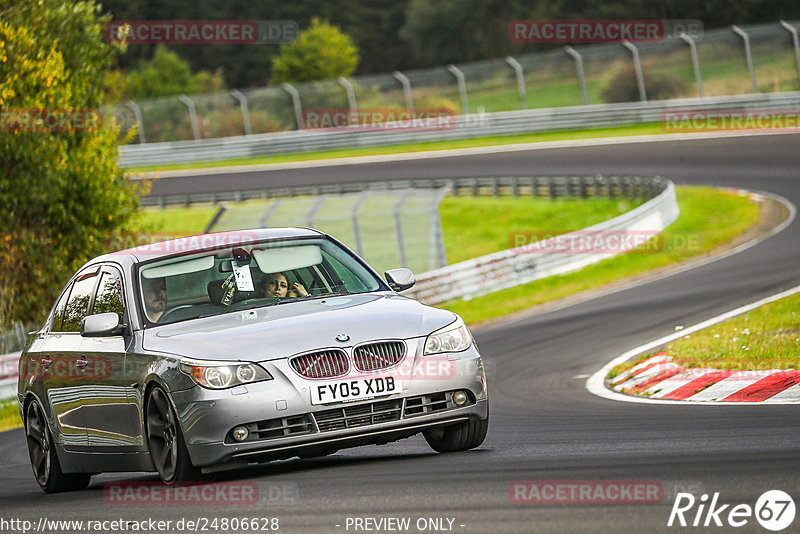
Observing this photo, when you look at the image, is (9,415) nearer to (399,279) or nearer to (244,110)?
(399,279)

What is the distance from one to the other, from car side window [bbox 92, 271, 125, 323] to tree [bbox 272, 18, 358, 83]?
67.0m

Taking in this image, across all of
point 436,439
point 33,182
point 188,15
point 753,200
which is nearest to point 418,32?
point 188,15

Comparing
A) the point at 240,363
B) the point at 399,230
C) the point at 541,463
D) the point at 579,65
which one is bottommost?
the point at 399,230

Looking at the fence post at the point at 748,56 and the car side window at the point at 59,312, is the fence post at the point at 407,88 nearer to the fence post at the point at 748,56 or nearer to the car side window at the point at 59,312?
the fence post at the point at 748,56

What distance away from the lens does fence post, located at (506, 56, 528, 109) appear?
47953mm

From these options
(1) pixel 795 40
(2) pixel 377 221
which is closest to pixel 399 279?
(2) pixel 377 221

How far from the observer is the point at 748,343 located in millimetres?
12180

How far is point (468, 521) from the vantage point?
18.4ft

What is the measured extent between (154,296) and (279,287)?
80 centimetres

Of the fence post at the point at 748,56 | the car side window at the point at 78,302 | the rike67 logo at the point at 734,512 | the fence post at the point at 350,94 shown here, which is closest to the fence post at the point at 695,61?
the fence post at the point at 748,56

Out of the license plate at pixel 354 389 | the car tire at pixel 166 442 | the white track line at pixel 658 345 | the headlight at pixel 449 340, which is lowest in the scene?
the white track line at pixel 658 345

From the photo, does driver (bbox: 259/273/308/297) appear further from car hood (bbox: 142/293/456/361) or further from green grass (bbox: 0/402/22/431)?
green grass (bbox: 0/402/22/431)

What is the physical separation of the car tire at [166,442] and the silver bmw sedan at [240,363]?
1 centimetres

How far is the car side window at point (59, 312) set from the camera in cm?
936
